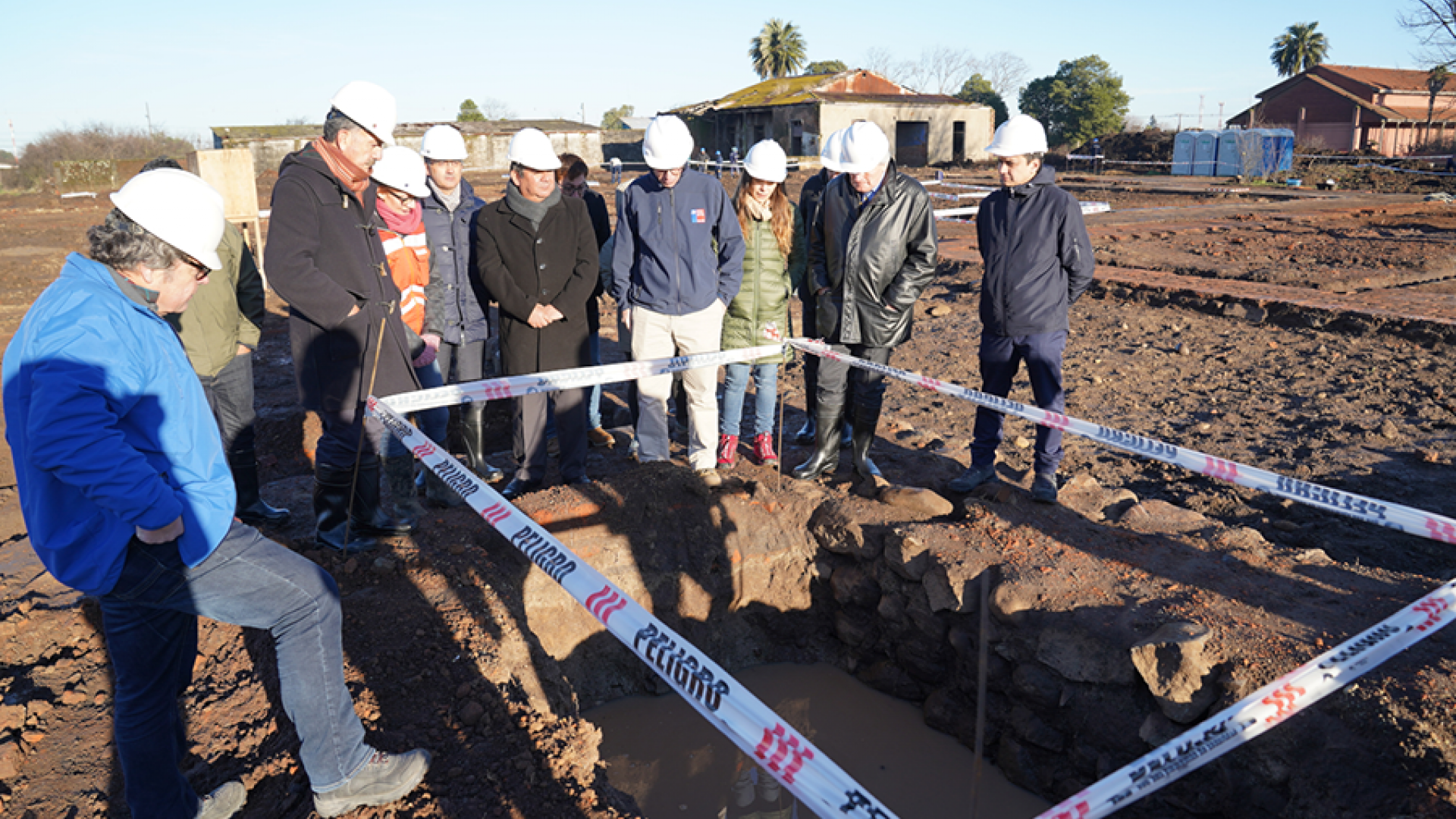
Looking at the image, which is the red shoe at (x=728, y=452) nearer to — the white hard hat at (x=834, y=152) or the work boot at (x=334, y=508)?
the white hard hat at (x=834, y=152)

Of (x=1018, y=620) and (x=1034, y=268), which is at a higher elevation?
(x=1034, y=268)

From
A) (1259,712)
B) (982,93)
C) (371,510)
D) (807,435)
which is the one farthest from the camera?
(982,93)

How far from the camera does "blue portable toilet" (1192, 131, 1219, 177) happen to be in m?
29.5

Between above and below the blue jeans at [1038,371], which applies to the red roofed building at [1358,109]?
above

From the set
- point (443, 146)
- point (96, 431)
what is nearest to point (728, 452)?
point (443, 146)

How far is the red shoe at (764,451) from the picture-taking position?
17.8ft

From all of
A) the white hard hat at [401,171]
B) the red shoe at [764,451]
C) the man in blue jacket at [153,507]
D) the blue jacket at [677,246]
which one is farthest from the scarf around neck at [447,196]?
the man in blue jacket at [153,507]

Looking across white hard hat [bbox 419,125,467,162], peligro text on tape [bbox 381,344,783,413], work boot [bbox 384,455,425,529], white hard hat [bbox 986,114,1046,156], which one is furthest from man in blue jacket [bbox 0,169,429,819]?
white hard hat [bbox 986,114,1046,156]

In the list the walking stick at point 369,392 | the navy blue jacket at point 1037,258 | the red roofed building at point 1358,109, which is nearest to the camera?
the walking stick at point 369,392

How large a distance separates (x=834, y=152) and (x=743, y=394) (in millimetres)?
1577

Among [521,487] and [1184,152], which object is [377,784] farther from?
[1184,152]

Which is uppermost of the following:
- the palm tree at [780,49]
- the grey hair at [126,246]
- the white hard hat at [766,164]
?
the palm tree at [780,49]

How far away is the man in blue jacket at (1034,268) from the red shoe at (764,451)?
156cm

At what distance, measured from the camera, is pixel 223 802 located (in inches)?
98.5
